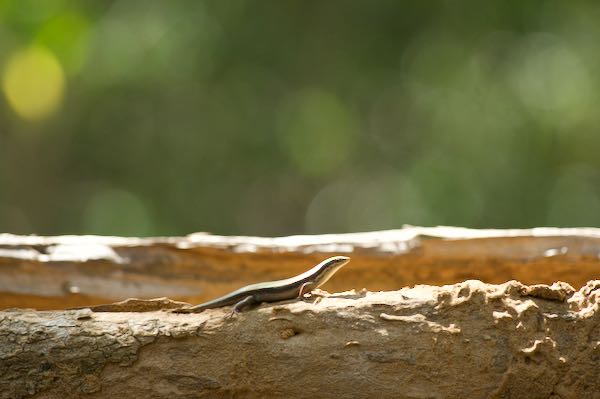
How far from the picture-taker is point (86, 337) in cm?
438

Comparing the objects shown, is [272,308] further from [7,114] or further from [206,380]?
[7,114]

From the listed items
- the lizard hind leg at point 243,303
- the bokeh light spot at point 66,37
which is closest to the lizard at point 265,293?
the lizard hind leg at point 243,303

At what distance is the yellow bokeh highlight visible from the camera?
13.6m

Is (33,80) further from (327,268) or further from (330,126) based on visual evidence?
(327,268)

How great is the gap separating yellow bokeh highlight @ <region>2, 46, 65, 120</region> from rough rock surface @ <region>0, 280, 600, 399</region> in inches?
370

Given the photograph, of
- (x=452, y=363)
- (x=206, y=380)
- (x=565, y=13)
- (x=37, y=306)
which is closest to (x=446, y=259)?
(x=452, y=363)

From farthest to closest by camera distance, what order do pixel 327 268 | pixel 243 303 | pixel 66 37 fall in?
pixel 66 37
pixel 327 268
pixel 243 303

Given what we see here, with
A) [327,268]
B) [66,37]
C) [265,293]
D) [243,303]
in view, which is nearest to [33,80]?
[66,37]

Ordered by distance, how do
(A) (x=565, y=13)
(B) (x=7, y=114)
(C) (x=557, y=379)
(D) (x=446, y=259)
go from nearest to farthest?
(C) (x=557, y=379) → (D) (x=446, y=259) → (A) (x=565, y=13) → (B) (x=7, y=114)

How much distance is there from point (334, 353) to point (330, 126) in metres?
12.9

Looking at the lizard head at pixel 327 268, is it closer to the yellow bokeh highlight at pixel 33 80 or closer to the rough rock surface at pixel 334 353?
the rough rock surface at pixel 334 353

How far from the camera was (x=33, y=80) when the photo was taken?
14.2 m

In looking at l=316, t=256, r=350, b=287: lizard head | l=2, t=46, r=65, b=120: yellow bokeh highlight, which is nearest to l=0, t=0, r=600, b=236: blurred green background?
l=2, t=46, r=65, b=120: yellow bokeh highlight

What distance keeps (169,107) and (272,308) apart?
44.9ft
